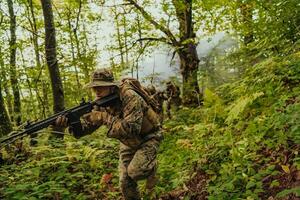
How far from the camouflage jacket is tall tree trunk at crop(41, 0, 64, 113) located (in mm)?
3805

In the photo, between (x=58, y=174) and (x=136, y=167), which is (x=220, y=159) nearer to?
(x=136, y=167)

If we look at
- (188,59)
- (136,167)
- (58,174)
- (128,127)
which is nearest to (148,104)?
(128,127)

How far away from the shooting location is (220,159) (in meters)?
5.51

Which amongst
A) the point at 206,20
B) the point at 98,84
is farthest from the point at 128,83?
the point at 206,20

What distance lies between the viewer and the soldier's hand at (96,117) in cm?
536

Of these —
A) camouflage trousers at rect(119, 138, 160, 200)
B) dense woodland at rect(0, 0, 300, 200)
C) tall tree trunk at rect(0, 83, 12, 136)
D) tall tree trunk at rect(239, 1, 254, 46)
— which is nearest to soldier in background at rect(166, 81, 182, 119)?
dense woodland at rect(0, 0, 300, 200)

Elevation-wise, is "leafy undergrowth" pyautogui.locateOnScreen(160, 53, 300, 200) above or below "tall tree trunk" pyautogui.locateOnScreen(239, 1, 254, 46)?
below

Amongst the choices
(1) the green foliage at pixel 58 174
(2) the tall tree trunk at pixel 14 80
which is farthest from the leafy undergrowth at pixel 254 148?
(2) the tall tree trunk at pixel 14 80

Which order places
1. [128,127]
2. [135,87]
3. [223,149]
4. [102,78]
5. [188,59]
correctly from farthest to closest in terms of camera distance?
[188,59] → [223,149] → [135,87] → [102,78] → [128,127]

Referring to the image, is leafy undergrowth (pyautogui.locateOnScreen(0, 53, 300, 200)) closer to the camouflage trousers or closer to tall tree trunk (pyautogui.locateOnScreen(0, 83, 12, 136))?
the camouflage trousers

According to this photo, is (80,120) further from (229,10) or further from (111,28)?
(111,28)

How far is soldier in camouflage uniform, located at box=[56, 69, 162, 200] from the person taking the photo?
488 centimetres

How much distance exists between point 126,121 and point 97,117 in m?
0.77

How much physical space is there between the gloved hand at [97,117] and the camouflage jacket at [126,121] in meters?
0.05
